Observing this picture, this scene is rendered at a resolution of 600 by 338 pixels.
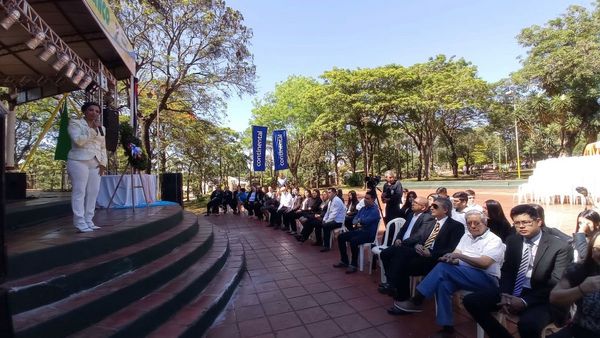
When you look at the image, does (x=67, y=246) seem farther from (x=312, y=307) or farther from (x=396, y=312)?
(x=396, y=312)

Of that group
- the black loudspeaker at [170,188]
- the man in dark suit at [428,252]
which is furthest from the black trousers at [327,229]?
the black loudspeaker at [170,188]

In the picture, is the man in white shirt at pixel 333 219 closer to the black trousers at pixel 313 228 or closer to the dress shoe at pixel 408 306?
the black trousers at pixel 313 228

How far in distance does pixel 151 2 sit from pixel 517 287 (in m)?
14.0

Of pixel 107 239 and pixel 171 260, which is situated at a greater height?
pixel 107 239

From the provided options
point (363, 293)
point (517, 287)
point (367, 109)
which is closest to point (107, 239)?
point (363, 293)

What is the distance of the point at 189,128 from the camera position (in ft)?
55.4

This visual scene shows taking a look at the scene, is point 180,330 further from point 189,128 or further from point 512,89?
point 512,89

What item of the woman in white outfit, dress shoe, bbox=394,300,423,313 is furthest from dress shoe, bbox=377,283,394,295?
the woman in white outfit

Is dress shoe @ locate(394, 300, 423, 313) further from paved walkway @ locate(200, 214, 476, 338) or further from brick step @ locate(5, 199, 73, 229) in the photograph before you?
brick step @ locate(5, 199, 73, 229)

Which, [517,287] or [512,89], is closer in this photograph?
[517,287]

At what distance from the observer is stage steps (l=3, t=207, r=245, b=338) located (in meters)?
2.24

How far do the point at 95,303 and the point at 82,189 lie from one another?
1.55 metres

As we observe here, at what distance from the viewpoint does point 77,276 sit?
2.59 metres

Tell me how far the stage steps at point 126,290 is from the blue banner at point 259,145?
9099mm
